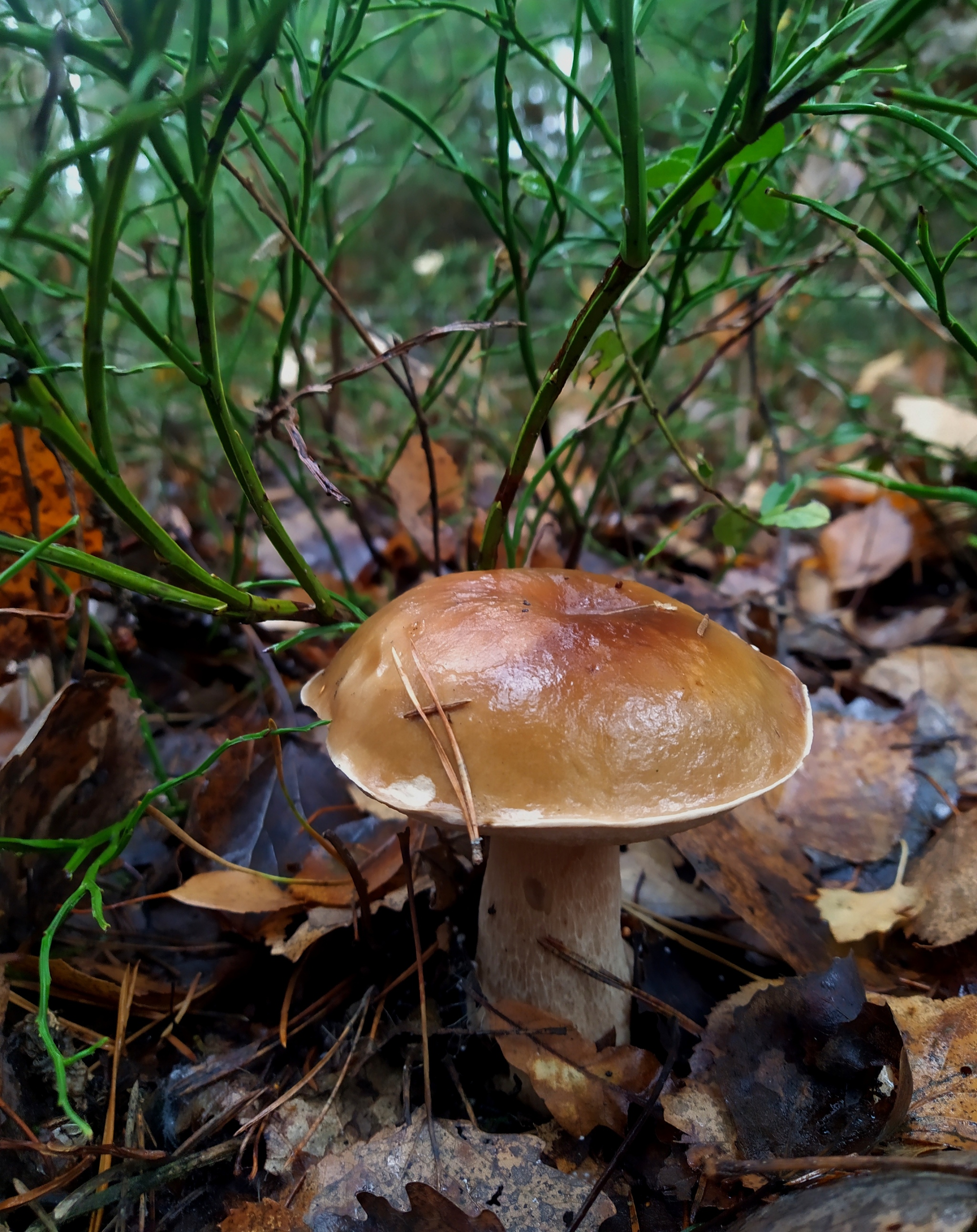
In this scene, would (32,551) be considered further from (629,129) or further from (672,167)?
(672,167)

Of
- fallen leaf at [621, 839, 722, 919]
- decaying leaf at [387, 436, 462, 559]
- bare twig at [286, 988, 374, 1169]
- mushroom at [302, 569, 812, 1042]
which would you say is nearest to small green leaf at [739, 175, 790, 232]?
mushroom at [302, 569, 812, 1042]

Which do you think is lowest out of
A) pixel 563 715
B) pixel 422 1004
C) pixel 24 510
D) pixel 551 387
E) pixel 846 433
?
pixel 422 1004

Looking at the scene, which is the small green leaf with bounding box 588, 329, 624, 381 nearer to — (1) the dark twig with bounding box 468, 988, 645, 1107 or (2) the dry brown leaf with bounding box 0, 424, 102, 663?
(2) the dry brown leaf with bounding box 0, 424, 102, 663

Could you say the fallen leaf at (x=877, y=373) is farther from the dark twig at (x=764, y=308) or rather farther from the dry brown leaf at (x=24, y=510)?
the dry brown leaf at (x=24, y=510)

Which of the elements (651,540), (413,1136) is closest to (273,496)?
(651,540)

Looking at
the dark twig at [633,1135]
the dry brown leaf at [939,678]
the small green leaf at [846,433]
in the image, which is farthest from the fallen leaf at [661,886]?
the small green leaf at [846,433]

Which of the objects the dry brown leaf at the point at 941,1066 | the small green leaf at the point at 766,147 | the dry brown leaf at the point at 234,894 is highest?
the small green leaf at the point at 766,147

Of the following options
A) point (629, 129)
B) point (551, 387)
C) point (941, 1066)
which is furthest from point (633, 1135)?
point (629, 129)
